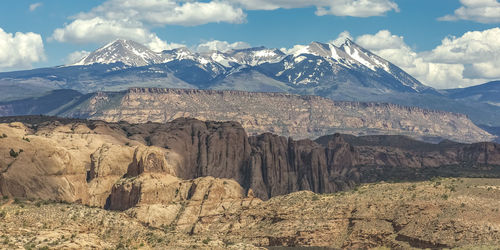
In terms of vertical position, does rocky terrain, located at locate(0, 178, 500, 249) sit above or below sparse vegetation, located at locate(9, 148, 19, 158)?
below

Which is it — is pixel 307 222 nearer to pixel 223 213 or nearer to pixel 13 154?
pixel 223 213

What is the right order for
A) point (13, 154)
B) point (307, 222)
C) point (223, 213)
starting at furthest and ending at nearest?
point (223, 213)
point (307, 222)
point (13, 154)

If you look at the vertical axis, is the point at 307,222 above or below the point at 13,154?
below

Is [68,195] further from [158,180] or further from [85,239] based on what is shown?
[85,239]

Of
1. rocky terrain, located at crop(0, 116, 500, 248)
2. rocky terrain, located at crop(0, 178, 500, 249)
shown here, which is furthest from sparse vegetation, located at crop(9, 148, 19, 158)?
rocky terrain, located at crop(0, 178, 500, 249)

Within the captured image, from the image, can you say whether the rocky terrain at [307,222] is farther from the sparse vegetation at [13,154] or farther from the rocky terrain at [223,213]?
the sparse vegetation at [13,154]

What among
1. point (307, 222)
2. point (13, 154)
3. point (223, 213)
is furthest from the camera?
point (223, 213)

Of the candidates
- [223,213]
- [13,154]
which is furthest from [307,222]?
[13,154]

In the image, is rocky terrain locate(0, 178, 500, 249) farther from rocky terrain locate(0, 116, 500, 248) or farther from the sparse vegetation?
the sparse vegetation

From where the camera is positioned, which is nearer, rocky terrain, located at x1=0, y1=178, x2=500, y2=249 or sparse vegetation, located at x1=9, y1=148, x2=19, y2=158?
rocky terrain, located at x1=0, y1=178, x2=500, y2=249

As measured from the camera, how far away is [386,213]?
483 ft

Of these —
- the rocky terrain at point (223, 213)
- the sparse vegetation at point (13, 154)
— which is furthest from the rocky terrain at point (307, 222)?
the sparse vegetation at point (13, 154)

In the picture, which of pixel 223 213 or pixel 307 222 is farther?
pixel 223 213

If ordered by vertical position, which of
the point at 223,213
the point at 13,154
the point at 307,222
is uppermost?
the point at 13,154
